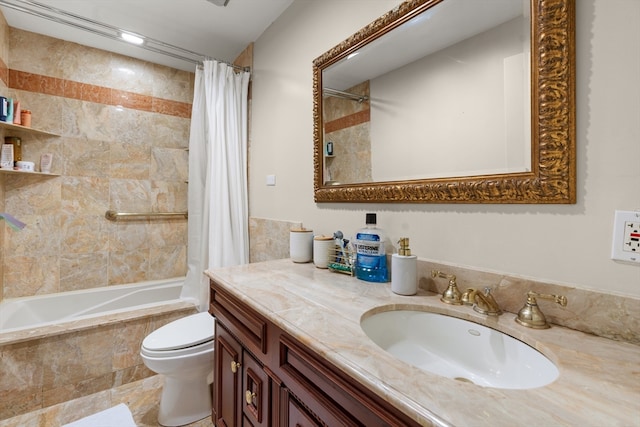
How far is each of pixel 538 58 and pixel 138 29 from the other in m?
2.67

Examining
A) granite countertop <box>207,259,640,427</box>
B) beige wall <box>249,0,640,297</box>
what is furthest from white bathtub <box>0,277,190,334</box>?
beige wall <box>249,0,640,297</box>

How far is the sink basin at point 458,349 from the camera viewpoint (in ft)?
2.18

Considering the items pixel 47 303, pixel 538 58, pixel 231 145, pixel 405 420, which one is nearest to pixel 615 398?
pixel 405 420

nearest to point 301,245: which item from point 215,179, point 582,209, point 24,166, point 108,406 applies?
point 215,179

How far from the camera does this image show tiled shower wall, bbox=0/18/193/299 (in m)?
2.21

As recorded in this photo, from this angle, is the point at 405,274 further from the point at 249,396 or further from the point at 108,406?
the point at 108,406

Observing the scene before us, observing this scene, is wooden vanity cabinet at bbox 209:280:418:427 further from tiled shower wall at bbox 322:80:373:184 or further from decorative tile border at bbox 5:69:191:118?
decorative tile border at bbox 5:69:191:118

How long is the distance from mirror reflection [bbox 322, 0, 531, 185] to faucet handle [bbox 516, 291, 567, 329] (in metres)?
0.36

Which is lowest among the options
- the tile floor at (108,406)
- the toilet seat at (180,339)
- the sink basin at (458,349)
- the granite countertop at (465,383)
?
the tile floor at (108,406)

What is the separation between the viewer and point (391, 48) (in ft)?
3.93

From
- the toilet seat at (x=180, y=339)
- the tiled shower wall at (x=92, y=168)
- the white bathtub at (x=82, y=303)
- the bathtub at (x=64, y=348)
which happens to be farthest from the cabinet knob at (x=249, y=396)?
the tiled shower wall at (x=92, y=168)

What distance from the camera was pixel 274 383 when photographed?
2.83 ft

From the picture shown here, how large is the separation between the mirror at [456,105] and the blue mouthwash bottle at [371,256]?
0.17 meters

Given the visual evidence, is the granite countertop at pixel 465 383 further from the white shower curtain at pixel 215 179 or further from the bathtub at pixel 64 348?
the bathtub at pixel 64 348
